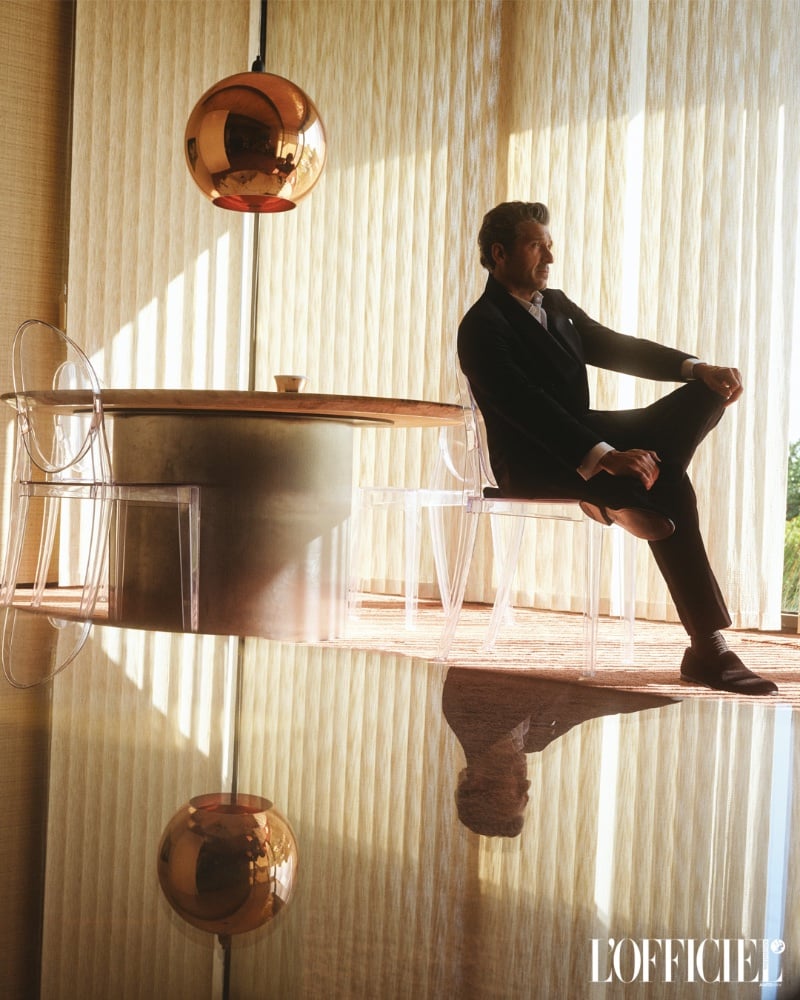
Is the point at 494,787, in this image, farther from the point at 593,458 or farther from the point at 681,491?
the point at 681,491

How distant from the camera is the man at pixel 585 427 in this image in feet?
10.2

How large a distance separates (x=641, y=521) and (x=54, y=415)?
185cm

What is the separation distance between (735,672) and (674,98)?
2858mm

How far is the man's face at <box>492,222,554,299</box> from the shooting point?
3.43m

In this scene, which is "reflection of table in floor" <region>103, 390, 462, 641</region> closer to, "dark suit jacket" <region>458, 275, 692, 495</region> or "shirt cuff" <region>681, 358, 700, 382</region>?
"dark suit jacket" <region>458, 275, 692, 495</region>

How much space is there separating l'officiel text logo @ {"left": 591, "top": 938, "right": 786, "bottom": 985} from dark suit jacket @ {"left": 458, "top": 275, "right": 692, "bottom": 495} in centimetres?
203

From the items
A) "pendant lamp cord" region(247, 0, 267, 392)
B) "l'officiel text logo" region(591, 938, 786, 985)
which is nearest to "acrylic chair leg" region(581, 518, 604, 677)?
"l'officiel text logo" region(591, 938, 786, 985)

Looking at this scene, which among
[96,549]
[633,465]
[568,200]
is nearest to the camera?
[633,465]

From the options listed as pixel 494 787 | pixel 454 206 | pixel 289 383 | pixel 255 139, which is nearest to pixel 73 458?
pixel 289 383

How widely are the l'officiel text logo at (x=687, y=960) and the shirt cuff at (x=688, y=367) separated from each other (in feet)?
7.63

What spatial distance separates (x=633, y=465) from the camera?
119 inches

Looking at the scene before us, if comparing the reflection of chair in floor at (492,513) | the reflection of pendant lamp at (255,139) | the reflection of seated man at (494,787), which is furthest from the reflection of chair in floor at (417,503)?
the reflection of seated man at (494,787)

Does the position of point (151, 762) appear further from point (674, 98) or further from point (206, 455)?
point (674, 98)

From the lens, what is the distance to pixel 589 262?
5.19 m
